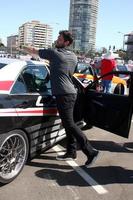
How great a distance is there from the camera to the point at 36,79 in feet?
18.9

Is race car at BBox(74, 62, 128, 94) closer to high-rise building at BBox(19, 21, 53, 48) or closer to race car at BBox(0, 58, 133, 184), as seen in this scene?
race car at BBox(0, 58, 133, 184)

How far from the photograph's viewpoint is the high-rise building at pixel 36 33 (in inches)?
3418

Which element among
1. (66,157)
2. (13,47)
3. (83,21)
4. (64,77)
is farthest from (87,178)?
(83,21)

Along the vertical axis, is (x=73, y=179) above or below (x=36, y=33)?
below

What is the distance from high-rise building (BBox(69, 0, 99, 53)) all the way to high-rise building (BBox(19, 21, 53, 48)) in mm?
9393

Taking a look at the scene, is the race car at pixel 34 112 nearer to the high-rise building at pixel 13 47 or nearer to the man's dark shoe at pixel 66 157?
the man's dark shoe at pixel 66 157

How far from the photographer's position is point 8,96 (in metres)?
4.88

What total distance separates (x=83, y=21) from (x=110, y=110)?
10942 centimetres

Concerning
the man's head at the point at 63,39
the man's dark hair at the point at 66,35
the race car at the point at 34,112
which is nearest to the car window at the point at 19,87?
the race car at the point at 34,112

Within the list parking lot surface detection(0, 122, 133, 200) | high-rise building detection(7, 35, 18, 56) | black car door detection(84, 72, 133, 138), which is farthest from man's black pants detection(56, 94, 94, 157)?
high-rise building detection(7, 35, 18, 56)

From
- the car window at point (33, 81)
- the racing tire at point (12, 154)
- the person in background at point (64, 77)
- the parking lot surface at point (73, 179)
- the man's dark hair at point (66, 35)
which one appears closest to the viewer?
the parking lot surface at point (73, 179)

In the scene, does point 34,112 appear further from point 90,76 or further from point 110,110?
point 90,76

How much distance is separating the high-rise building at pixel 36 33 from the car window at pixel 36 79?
256 feet

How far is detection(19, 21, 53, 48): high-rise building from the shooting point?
86.8 metres
